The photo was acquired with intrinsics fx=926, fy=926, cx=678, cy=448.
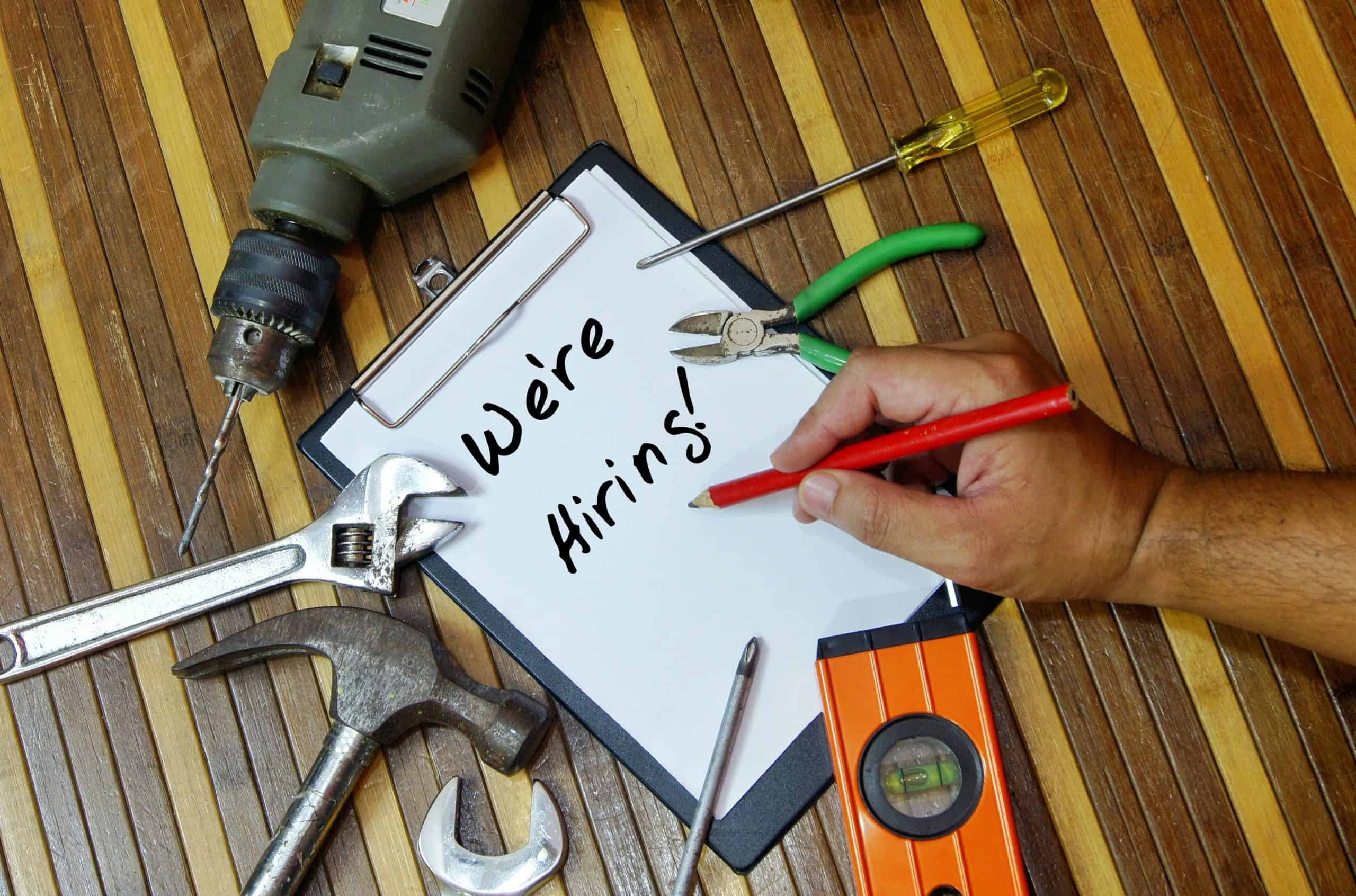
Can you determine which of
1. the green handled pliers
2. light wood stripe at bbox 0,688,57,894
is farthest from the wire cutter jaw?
light wood stripe at bbox 0,688,57,894

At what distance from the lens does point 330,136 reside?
0.78 metres

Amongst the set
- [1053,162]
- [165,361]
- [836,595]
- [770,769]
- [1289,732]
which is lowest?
[1289,732]

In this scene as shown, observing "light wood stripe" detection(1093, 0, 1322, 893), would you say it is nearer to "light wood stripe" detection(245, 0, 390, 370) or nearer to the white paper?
the white paper

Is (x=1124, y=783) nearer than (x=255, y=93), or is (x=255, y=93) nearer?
(x=1124, y=783)

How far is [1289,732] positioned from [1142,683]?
0.41 ft

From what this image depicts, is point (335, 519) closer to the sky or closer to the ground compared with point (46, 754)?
closer to the sky

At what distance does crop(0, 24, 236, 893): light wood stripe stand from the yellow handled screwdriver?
0.54 m

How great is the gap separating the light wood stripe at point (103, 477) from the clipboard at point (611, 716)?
187mm

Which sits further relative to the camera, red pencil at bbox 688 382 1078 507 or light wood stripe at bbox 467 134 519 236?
light wood stripe at bbox 467 134 519 236

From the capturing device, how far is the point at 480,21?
0.79 metres

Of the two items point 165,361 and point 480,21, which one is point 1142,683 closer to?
point 480,21

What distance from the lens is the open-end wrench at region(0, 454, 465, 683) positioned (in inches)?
31.7

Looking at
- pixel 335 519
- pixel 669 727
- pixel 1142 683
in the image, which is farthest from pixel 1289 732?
pixel 335 519

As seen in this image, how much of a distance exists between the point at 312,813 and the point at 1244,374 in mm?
881
